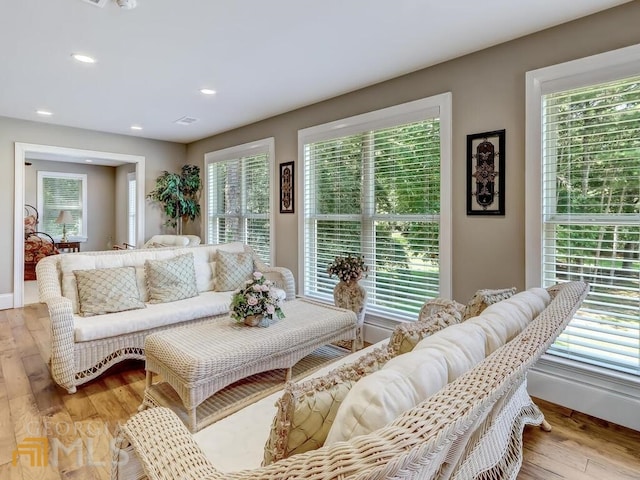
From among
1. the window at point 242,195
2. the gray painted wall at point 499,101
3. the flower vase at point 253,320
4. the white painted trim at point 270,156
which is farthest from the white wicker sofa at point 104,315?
the gray painted wall at point 499,101

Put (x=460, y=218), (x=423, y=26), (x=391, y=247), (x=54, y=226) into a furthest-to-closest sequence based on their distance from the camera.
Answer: (x=54, y=226) → (x=391, y=247) → (x=460, y=218) → (x=423, y=26)

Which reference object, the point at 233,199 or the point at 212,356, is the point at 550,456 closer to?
the point at 212,356

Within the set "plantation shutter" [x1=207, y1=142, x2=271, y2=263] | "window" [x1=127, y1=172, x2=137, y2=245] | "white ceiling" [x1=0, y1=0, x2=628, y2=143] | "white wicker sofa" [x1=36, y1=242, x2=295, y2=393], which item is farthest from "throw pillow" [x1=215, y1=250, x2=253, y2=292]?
"window" [x1=127, y1=172, x2=137, y2=245]

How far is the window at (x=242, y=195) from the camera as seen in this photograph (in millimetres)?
4957

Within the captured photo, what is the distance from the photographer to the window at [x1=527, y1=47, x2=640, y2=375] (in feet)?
Answer: 7.41

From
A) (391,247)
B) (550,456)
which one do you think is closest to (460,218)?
(391,247)

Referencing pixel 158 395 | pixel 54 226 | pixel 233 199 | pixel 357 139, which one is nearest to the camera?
pixel 158 395

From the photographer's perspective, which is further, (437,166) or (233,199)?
(233,199)

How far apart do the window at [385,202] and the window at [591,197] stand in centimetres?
69

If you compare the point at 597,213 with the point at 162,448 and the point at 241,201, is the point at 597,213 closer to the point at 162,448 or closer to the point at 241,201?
the point at 162,448

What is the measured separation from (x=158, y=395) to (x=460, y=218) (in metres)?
2.57

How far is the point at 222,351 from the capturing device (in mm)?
2166

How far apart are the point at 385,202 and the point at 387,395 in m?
2.88

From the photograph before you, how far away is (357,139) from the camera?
12.4 feet
